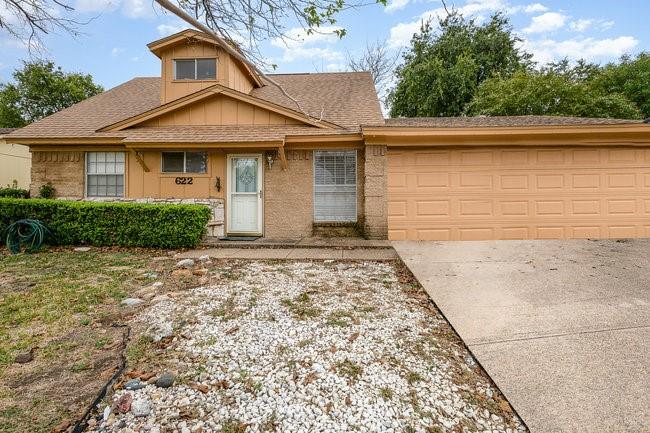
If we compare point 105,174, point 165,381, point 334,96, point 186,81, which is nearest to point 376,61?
point 334,96

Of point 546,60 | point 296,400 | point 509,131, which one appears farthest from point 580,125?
point 546,60

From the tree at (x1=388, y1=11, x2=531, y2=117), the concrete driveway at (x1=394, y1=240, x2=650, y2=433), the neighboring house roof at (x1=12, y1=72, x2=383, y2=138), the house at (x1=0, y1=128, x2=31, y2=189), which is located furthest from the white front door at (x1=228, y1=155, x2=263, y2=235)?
the tree at (x1=388, y1=11, x2=531, y2=117)

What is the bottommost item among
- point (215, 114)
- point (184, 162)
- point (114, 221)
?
point (114, 221)

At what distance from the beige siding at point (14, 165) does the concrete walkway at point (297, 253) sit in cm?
1609

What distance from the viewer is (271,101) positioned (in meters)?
9.70

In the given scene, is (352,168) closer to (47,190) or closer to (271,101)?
(271,101)

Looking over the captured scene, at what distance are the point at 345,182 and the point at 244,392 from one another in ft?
21.1

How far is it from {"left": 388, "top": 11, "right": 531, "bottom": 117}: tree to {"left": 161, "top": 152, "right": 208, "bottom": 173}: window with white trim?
1542 cm

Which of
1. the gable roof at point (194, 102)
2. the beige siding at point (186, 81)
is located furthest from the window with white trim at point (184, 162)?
the beige siding at point (186, 81)

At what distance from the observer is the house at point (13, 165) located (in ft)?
53.0

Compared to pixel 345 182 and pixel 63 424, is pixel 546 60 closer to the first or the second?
pixel 345 182

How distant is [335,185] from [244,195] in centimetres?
235

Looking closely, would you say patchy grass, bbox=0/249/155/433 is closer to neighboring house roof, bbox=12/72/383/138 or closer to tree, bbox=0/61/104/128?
neighboring house roof, bbox=12/72/383/138

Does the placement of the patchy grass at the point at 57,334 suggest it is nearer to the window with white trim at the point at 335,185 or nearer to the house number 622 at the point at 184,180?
the house number 622 at the point at 184,180
